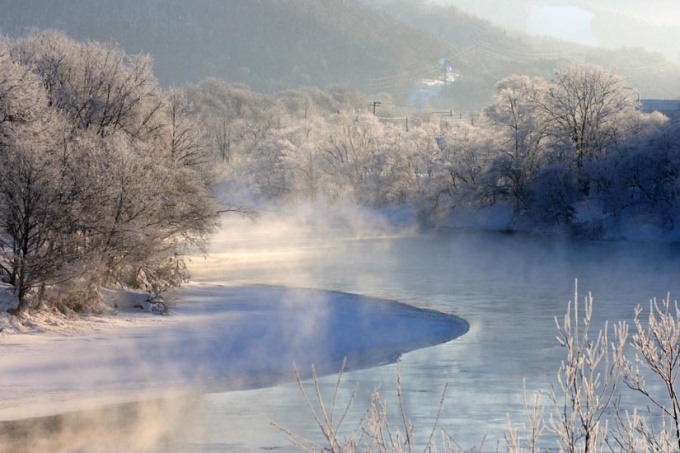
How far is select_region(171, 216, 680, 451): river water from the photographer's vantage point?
49.3ft

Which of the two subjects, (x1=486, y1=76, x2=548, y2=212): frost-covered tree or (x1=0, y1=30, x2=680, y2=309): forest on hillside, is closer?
(x1=0, y1=30, x2=680, y2=309): forest on hillside

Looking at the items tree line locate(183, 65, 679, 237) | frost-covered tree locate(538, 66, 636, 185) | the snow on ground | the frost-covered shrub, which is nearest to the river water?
the snow on ground

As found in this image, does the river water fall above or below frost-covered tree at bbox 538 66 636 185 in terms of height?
below

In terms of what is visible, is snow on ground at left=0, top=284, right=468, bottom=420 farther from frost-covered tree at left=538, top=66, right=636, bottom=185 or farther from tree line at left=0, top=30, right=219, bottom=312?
frost-covered tree at left=538, top=66, right=636, bottom=185

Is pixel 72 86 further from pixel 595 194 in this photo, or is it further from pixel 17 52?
pixel 595 194

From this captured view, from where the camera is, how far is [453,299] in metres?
30.0

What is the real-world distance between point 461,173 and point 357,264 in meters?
29.1

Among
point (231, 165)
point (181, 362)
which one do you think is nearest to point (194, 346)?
point (181, 362)

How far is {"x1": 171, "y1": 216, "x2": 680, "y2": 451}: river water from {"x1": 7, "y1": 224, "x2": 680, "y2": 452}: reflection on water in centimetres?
4

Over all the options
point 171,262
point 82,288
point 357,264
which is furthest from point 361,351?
point 357,264

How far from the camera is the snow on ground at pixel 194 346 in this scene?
1745 centimetres

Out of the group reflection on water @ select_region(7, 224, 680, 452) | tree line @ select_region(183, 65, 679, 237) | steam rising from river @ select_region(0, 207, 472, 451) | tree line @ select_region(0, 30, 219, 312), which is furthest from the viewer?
tree line @ select_region(183, 65, 679, 237)

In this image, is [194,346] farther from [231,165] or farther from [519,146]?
[231,165]

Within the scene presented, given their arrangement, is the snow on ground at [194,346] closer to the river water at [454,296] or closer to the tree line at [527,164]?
the river water at [454,296]
